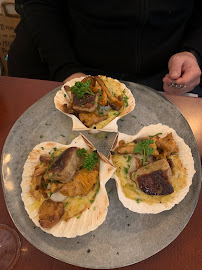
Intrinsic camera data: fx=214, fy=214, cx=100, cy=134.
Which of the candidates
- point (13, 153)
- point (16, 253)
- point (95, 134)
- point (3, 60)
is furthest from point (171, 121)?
point (3, 60)

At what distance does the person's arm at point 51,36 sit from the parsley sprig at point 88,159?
112 cm

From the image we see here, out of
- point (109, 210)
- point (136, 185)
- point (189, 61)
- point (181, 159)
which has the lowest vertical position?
point (109, 210)

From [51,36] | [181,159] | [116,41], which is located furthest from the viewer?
[51,36]

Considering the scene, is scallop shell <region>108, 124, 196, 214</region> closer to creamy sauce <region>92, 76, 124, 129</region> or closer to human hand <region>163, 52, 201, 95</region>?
creamy sauce <region>92, 76, 124, 129</region>

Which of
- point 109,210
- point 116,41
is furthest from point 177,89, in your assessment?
point 109,210

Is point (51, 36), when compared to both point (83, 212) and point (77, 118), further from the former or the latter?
point (83, 212)

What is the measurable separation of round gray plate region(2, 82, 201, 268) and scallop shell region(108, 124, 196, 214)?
0.08 meters

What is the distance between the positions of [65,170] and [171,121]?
1.11 m

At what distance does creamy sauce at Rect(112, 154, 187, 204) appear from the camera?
1618 millimetres

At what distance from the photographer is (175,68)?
225 cm

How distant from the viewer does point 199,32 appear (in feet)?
8.04

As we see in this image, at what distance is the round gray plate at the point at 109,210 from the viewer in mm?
1458

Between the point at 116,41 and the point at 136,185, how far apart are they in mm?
1638

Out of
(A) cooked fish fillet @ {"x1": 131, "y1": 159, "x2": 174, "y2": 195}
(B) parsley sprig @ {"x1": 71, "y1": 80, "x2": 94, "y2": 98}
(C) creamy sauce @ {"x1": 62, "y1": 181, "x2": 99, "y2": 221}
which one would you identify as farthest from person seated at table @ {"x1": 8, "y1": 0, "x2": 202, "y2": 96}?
(C) creamy sauce @ {"x1": 62, "y1": 181, "x2": 99, "y2": 221}
